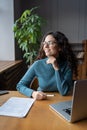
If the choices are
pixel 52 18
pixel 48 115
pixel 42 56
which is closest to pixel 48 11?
pixel 52 18

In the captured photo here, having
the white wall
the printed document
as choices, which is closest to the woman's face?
the printed document

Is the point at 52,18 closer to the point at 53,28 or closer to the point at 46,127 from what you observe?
the point at 53,28

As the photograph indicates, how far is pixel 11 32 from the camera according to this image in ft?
11.4

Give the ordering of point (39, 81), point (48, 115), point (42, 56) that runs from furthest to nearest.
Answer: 1. point (42, 56)
2. point (39, 81)
3. point (48, 115)

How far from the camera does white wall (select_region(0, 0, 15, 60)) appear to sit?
11.2 ft

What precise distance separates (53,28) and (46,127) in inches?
144

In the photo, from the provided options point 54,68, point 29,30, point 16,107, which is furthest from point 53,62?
point 29,30

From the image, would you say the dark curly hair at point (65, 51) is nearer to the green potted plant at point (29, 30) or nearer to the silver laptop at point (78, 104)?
the silver laptop at point (78, 104)

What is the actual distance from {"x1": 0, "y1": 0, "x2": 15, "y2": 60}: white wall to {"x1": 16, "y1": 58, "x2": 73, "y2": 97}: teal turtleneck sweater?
193 cm

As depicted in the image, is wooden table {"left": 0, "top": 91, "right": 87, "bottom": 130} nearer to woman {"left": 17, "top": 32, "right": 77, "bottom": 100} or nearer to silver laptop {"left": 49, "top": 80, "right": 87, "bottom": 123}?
silver laptop {"left": 49, "top": 80, "right": 87, "bottom": 123}

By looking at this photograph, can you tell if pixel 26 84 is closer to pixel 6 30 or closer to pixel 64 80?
pixel 64 80

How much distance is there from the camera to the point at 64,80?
5.17 ft

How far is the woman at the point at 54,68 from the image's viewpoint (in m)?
1.57

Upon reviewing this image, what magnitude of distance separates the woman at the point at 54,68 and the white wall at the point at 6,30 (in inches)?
73.4
